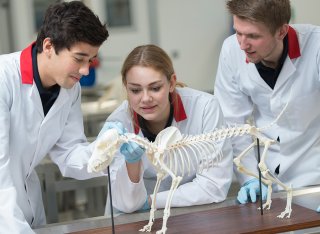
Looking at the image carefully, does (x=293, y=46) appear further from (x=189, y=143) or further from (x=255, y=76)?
(x=189, y=143)

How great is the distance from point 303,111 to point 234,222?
0.56m

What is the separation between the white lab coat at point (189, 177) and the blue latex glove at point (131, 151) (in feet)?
0.27

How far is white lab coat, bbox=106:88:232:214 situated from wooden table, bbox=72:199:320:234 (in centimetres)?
11

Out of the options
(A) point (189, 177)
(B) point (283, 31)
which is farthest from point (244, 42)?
(A) point (189, 177)

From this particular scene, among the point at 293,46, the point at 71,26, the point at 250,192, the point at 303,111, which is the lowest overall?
the point at 250,192

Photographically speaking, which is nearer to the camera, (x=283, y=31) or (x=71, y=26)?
(x=71, y=26)

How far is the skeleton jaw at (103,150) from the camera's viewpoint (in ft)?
4.55

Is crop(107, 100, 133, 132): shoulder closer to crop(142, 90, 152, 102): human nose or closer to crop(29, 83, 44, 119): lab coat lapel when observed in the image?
crop(142, 90, 152, 102): human nose

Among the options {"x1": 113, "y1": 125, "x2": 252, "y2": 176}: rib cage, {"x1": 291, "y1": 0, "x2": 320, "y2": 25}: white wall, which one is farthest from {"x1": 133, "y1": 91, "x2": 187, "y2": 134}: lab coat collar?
{"x1": 291, "y1": 0, "x2": 320, "y2": 25}: white wall

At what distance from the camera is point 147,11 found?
4.93 meters

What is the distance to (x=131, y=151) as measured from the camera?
5.03ft

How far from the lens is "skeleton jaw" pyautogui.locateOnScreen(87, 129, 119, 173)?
54.6 inches

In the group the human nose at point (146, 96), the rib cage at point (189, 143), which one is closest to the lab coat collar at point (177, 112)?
the human nose at point (146, 96)

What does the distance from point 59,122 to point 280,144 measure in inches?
31.3
